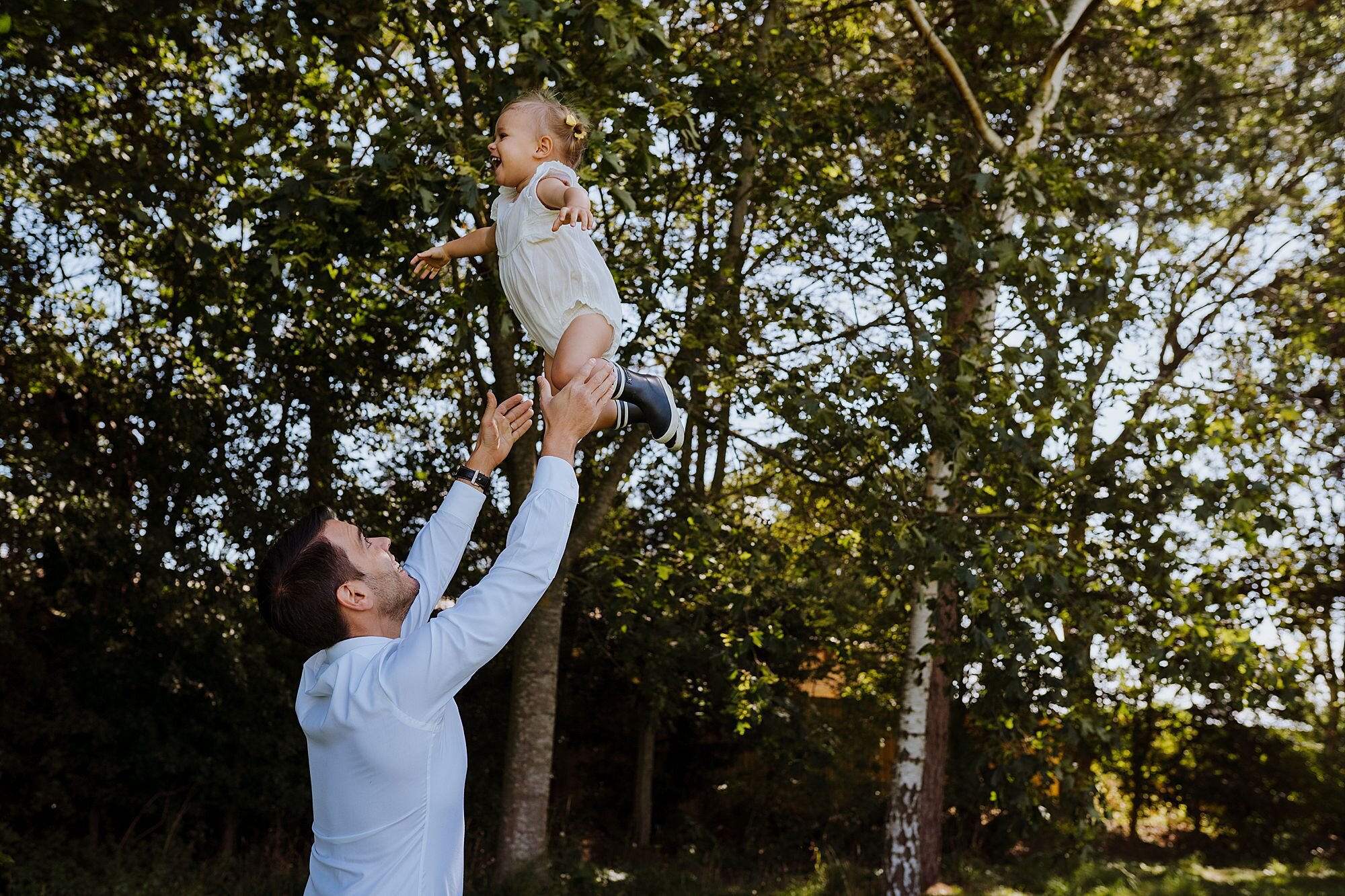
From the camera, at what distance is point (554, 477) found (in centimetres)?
189

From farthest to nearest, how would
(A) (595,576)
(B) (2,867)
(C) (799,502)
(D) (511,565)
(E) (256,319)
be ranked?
1. (C) (799,502)
2. (B) (2,867)
3. (A) (595,576)
4. (E) (256,319)
5. (D) (511,565)

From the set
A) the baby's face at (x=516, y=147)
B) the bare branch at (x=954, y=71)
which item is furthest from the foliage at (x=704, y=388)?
the baby's face at (x=516, y=147)

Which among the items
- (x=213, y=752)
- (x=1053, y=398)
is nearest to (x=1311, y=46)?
(x=1053, y=398)

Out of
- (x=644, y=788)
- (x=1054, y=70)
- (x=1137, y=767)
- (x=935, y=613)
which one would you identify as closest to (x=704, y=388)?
(x=935, y=613)

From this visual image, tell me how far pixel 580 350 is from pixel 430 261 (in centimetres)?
68

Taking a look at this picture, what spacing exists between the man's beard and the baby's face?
1.09m

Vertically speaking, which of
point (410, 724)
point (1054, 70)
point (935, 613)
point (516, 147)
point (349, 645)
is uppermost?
point (1054, 70)

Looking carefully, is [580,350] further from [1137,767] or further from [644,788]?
[1137,767]

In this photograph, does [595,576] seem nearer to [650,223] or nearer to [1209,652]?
[650,223]

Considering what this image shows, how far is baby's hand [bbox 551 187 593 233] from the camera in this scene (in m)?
2.43

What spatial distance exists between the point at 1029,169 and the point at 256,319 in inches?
161

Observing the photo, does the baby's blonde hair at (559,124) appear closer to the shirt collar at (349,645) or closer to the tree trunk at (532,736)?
the shirt collar at (349,645)

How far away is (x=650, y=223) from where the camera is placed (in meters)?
8.02

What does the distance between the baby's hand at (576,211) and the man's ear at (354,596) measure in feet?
2.72
